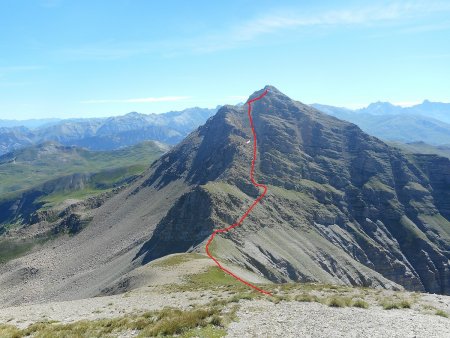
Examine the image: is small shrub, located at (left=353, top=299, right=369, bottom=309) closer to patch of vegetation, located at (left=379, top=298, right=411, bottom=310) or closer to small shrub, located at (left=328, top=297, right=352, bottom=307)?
small shrub, located at (left=328, top=297, right=352, bottom=307)

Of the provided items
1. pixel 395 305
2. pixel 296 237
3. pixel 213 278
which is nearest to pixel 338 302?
pixel 395 305

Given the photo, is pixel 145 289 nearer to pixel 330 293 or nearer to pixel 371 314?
pixel 330 293

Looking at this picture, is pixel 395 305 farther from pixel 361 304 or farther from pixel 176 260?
pixel 176 260

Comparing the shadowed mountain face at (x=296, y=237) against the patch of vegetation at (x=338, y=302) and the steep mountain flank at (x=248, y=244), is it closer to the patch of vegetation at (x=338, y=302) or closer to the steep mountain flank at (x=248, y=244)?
the steep mountain flank at (x=248, y=244)

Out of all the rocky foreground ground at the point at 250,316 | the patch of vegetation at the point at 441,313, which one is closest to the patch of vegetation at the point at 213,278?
the rocky foreground ground at the point at 250,316

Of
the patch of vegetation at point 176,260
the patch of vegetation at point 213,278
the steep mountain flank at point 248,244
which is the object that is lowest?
the steep mountain flank at point 248,244

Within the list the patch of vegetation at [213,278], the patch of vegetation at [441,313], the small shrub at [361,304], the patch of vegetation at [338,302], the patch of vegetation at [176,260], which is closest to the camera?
the patch of vegetation at [441,313]

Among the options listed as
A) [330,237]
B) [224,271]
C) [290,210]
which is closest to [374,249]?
[330,237]

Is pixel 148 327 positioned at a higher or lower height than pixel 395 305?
higher

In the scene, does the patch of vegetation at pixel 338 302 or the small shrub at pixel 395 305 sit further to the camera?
the patch of vegetation at pixel 338 302
